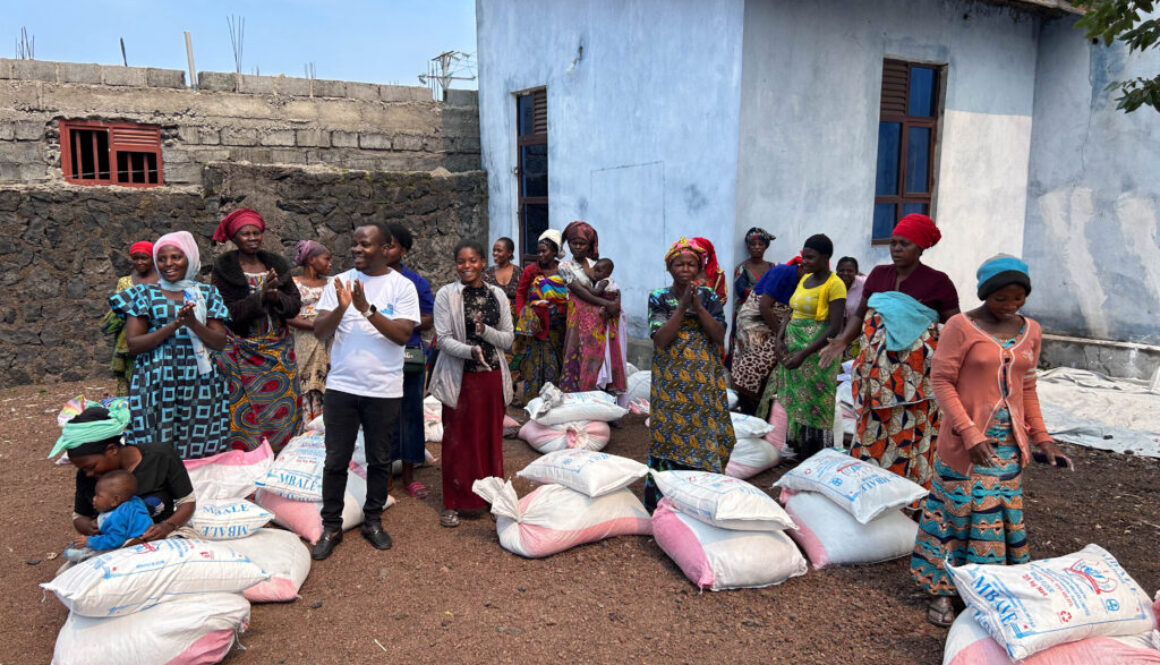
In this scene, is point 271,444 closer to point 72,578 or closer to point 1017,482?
point 72,578

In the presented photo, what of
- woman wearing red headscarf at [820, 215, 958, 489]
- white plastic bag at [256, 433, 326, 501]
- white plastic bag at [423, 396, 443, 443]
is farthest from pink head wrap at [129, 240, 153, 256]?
woman wearing red headscarf at [820, 215, 958, 489]

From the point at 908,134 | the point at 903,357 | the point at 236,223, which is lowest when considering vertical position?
the point at 903,357

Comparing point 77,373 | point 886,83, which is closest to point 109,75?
point 77,373

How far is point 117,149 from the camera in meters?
8.02

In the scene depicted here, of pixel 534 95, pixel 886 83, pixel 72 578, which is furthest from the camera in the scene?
pixel 534 95

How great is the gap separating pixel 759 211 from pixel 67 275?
674cm

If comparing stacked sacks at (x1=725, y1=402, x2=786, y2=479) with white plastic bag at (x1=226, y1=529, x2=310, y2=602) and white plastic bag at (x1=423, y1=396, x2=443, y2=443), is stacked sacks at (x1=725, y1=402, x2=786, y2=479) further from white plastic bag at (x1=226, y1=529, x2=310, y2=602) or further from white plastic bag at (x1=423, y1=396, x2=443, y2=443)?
white plastic bag at (x1=226, y1=529, x2=310, y2=602)

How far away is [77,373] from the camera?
770cm

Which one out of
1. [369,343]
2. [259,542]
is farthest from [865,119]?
[259,542]

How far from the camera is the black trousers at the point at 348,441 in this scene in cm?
365

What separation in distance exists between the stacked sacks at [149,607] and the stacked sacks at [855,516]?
2575 mm

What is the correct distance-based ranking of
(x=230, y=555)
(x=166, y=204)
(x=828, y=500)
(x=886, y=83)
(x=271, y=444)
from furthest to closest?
(x=166, y=204) → (x=886, y=83) → (x=271, y=444) → (x=828, y=500) → (x=230, y=555)

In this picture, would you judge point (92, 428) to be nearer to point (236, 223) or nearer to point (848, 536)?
point (236, 223)

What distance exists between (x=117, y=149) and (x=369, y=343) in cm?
620
